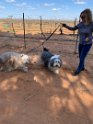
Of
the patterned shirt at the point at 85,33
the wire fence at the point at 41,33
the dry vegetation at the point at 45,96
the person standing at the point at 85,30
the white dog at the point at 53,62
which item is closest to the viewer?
the dry vegetation at the point at 45,96

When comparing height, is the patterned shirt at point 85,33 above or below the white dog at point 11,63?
above

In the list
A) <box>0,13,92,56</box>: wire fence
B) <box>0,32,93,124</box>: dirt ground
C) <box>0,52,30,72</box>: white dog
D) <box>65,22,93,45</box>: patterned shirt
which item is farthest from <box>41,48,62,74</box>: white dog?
<box>0,13,92,56</box>: wire fence

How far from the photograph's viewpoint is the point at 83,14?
18.9 feet

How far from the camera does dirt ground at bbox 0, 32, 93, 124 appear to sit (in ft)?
15.1

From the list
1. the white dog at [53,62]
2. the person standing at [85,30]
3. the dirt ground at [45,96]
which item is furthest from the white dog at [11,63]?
the person standing at [85,30]

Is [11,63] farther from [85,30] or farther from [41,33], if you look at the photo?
[41,33]

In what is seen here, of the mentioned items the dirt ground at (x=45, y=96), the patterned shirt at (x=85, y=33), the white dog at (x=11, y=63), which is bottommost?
the dirt ground at (x=45, y=96)

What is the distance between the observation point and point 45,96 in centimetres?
532

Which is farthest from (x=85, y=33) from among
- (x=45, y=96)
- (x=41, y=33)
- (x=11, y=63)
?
(x=41, y=33)

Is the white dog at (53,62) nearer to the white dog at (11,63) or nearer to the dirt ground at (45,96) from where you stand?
the dirt ground at (45,96)

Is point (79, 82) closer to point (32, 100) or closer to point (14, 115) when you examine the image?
point (32, 100)

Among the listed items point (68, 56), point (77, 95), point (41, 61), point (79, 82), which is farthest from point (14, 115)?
point (68, 56)

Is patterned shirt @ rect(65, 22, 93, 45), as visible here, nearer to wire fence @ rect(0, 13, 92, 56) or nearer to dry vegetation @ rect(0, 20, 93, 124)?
dry vegetation @ rect(0, 20, 93, 124)

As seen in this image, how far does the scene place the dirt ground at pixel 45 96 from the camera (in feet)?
15.1
